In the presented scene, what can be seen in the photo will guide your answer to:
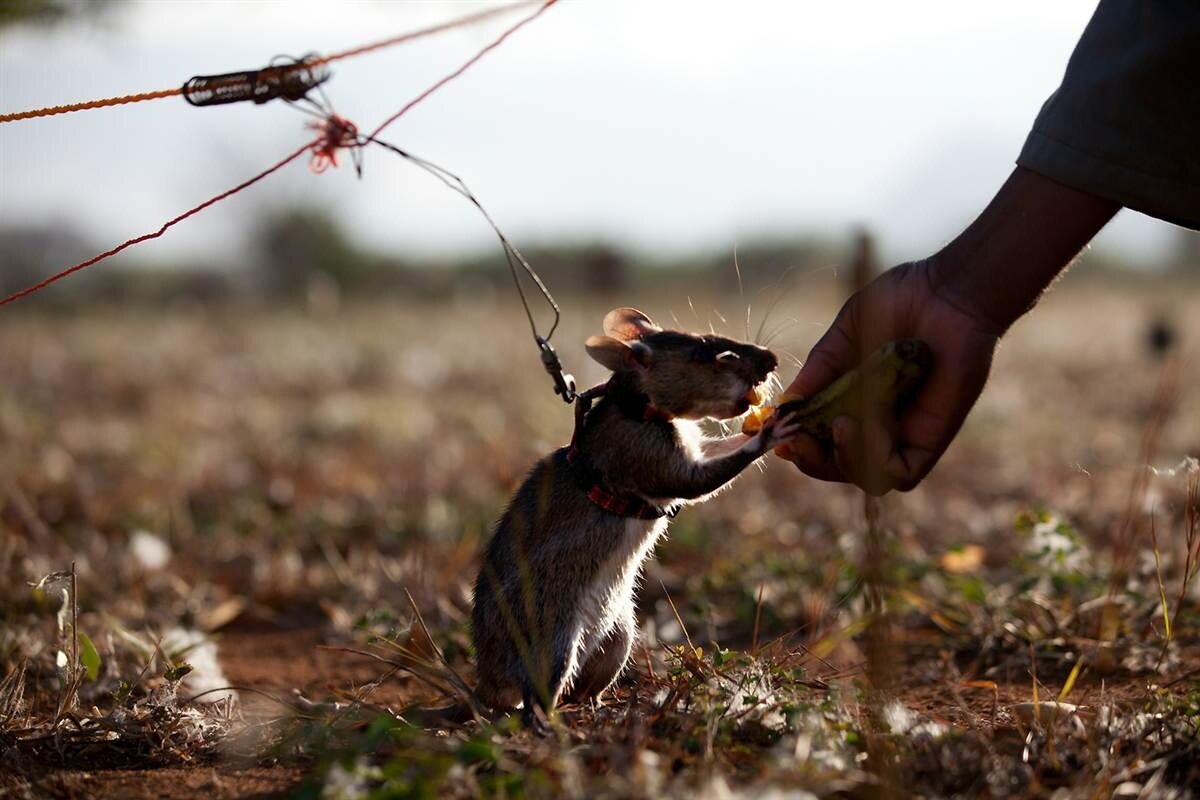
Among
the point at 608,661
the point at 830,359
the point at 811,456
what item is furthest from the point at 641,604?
the point at 830,359

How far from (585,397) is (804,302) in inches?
529

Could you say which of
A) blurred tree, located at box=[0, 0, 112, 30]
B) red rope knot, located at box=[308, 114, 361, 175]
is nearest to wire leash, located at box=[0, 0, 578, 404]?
red rope knot, located at box=[308, 114, 361, 175]

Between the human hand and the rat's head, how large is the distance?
10.1 inches

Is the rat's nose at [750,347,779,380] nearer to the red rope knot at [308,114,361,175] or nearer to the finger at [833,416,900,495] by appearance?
the finger at [833,416,900,495]

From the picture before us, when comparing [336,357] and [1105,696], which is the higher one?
[1105,696]

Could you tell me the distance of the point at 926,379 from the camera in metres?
2.97

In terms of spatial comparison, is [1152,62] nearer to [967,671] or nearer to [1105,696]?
[1105,696]

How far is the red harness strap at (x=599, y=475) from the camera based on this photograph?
326 centimetres

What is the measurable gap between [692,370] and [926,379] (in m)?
0.72

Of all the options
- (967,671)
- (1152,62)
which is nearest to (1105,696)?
(967,671)

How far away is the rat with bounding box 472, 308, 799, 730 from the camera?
125 inches

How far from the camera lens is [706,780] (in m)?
2.25

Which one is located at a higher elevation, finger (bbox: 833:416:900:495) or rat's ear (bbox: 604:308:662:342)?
rat's ear (bbox: 604:308:662:342)

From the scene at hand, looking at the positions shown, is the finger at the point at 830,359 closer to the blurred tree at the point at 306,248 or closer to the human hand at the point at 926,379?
the human hand at the point at 926,379
